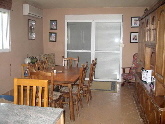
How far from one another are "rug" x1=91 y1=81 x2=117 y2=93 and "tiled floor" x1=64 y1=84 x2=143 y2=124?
1.10 ft

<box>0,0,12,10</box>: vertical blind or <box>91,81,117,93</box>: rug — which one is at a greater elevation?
<box>0,0,12,10</box>: vertical blind

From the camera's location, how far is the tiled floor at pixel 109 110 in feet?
10.7

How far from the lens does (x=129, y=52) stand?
6.27m

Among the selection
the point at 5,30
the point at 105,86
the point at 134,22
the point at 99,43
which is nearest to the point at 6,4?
the point at 5,30

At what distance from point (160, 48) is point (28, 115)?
1695mm

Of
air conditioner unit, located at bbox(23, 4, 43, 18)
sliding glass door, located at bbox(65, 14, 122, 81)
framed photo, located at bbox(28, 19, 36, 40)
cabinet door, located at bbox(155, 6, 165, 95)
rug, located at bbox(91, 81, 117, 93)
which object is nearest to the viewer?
cabinet door, located at bbox(155, 6, 165, 95)

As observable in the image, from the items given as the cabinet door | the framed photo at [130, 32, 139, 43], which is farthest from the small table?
the framed photo at [130, 32, 139, 43]

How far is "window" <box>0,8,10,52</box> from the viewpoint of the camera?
4.47m

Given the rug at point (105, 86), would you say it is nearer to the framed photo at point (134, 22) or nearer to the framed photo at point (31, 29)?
the framed photo at point (134, 22)

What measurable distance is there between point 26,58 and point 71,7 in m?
2.33

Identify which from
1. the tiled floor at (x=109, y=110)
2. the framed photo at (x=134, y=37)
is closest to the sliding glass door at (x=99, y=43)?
the framed photo at (x=134, y=37)

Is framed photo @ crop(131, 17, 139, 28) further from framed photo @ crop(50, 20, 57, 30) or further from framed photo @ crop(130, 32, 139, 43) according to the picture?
framed photo @ crop(50, 20, 57, 30)

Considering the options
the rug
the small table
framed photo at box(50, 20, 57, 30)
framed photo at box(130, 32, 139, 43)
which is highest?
framed photo at box(50, 20, 57, 30)

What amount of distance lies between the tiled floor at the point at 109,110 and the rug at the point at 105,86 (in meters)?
0.34
